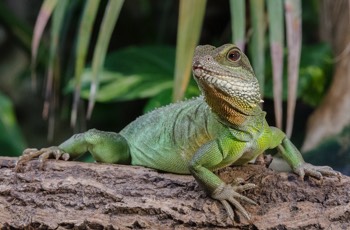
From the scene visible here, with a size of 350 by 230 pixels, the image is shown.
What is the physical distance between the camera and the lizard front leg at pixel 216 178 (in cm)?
254

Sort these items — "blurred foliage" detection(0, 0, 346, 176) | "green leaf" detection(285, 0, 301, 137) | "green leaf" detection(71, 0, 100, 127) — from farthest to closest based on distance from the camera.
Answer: "blurred foliage" detection(0, 0, 346, 176) → "green leaf" detection(71, 0, 100, 127) → "green leaf" detection(285, 0, 301, 137)

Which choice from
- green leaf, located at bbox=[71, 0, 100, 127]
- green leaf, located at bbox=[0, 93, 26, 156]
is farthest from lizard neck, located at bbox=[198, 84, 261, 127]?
green leaf, located at bbox=[0, 93, 26, 156]

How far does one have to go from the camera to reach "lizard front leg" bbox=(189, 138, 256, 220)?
2545 millimetres

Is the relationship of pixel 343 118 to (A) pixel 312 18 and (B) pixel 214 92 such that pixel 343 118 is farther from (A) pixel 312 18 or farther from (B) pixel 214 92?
(B) pixel 214 92

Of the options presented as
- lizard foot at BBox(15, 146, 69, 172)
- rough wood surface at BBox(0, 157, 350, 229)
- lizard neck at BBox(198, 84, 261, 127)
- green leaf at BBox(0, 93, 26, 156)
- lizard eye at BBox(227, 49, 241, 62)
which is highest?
lizard eye at BBox(227, 49, 241, 62)

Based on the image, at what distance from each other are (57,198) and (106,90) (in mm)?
1967

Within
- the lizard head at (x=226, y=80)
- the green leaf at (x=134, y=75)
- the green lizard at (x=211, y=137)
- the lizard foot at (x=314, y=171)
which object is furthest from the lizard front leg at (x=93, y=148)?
the green leaf at (x=134, y=75)

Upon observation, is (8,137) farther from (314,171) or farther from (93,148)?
(314,171)

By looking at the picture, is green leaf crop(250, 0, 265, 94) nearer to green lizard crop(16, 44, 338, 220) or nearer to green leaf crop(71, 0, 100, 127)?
green lizard crop(16, 44, 338, 220)

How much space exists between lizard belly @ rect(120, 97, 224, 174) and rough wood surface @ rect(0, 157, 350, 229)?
25cm

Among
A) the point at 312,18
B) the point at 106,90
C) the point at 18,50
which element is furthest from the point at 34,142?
the point at 312,18

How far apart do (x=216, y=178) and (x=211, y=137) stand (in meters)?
0.28

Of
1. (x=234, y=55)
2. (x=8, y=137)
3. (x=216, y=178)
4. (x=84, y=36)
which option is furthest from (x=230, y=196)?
(x=8, y=137)

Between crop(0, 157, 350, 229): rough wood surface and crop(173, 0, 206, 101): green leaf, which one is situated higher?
crop(173, 0, 206, 101): green leaf
